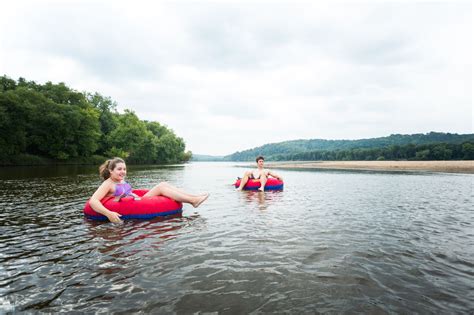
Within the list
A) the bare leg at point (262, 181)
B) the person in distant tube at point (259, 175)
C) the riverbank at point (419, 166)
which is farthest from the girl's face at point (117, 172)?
the riverbank at point (419, 166)

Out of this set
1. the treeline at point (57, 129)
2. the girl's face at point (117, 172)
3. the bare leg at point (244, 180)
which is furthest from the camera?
the treeline at point (57, 129)

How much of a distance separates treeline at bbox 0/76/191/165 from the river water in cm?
4871

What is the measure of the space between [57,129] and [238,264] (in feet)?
203

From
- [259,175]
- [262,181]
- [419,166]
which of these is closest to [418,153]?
[419,166]

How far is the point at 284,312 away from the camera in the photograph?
3223 millimetres

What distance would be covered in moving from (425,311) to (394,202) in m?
9.77

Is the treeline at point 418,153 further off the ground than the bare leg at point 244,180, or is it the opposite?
the treeline at point 418,153

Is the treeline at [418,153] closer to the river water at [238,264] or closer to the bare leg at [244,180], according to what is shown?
the bare leg at [244,180]

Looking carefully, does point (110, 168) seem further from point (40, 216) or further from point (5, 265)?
point (5, 265)

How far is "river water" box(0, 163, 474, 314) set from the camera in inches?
135

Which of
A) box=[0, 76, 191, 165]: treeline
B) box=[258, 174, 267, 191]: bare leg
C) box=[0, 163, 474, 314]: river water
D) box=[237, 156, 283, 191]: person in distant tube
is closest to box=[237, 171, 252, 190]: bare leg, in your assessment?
box=[237, 156, 283, 191]: person in distant tube

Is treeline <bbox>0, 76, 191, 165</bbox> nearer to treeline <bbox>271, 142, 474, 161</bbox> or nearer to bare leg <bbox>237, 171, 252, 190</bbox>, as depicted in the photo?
bare leg <bbox>237, 171, 252, 190</bbox>

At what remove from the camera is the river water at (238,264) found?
3.44 meters

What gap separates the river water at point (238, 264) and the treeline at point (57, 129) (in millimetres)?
48715
